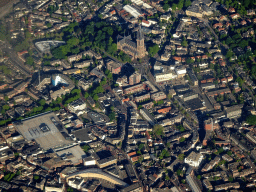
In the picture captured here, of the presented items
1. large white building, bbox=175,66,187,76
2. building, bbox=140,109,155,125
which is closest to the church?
large white building, bbox=175,66,187,76

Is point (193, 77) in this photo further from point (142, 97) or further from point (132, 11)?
point (132, 11)

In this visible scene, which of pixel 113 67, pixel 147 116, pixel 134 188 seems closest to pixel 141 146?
pixel 147 116

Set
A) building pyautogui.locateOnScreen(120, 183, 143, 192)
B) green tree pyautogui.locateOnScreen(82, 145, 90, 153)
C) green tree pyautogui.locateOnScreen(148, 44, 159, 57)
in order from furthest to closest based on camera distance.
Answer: green tree pyautogui.locateOnScreen(148, 44, 159, 57)
green tree pyautogui.locateOnScreen(82, 145, 90, 153)
building pyautogui.locateOnScreen(120, 183, 143, 192)

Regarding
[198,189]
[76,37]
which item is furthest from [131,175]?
[76,37]

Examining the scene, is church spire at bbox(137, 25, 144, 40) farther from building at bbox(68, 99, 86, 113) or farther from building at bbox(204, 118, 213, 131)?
building at bbox(204, 118, 213, 131)

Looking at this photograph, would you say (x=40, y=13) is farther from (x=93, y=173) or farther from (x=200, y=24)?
(x=93, y=173)

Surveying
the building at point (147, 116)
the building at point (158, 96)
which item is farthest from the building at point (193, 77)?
the building at point (147, 116)
